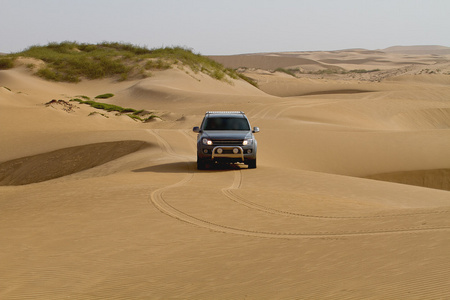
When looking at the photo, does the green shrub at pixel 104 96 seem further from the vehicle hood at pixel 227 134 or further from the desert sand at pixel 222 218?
the vehicle hood at pixel 227 134

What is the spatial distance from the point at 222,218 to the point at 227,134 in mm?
5872

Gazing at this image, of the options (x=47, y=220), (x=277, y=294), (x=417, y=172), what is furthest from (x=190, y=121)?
(x=277, y=294)

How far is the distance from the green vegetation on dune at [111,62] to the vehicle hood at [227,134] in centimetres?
3828

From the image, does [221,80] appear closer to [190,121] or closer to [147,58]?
[147,58]

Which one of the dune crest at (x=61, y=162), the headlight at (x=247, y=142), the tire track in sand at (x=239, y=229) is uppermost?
the headlight at (x=247, y=142)

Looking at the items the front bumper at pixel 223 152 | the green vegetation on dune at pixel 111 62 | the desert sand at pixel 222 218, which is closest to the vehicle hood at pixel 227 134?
the front bumper at pixel 223 152

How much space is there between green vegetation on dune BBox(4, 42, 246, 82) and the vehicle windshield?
3768cm

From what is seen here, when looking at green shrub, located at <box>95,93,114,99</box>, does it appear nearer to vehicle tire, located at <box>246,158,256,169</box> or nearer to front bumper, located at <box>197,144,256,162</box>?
vehicle tire, located at <box>246,158,256,169</box>

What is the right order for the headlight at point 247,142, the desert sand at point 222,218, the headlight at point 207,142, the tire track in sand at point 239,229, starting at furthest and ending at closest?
the headlight at point 247,142 < the headlight at point 207,142 < the tire track in sand at point 239,229 < the desert sand at point 222,218

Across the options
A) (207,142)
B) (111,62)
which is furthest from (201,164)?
(111,62)

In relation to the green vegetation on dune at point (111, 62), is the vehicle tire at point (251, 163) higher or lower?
lower

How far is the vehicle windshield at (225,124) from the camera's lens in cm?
1561

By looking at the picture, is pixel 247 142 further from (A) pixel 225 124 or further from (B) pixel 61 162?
(B) pixel 61 162

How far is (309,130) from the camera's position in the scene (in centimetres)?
2575
